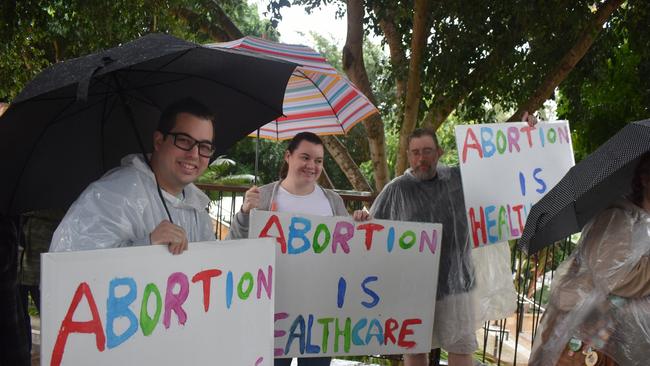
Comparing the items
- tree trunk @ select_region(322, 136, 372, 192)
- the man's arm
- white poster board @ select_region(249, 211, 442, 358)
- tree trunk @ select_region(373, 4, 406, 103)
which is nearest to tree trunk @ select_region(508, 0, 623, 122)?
tree trunk @ select_region(373, 4, 406, 103)

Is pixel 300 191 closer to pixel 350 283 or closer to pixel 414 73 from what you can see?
pixel 350 283

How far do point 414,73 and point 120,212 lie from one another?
463 cm

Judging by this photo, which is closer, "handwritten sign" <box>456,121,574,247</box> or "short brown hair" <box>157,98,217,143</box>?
"short brown hair" <box>157,98,217,143</box>

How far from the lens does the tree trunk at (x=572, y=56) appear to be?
19.5 feet

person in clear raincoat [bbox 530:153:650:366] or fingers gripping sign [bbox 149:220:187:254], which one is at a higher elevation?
fingers gripping sign [bbox 149:220:187:254]

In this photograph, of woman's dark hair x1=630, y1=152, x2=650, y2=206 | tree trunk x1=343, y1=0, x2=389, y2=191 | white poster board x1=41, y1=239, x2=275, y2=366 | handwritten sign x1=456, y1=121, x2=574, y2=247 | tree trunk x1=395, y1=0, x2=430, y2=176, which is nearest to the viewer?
white poster board x1=41, y1=239, x2=275, y2=366

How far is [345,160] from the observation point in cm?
757

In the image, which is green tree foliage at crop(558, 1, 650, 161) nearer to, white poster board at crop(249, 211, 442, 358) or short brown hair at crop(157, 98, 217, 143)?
white poster board at crop(249, 211, 442, 358)

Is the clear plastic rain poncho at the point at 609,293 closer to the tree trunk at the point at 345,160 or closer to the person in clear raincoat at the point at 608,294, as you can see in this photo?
the person in clear raincoat at the point at 608,294

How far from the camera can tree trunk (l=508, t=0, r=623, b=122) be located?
19.5 ft

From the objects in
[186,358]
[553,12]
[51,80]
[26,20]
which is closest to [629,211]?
[186,358]

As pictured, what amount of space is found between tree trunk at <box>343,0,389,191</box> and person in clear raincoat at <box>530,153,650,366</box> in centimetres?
442

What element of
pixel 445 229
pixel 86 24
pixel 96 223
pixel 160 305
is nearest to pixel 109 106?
pixel 96 223

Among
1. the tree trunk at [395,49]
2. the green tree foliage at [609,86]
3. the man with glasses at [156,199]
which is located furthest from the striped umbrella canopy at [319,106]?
the green tree foliage at [609,86]
